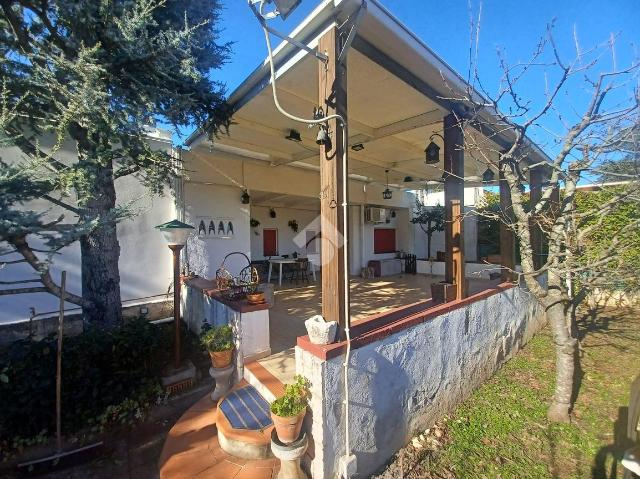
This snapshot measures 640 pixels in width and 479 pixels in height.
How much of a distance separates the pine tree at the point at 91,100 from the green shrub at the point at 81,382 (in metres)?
0.72

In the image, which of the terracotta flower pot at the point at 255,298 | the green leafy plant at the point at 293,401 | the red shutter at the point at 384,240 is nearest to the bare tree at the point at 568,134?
the green leafy plant at the point at 293,401

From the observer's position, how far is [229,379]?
11.6ft

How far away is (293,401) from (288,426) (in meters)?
0.17

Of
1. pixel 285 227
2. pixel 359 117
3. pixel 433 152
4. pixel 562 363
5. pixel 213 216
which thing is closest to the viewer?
pixel 562 363

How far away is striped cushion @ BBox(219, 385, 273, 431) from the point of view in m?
2.71

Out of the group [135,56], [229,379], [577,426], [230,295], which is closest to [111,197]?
[135,56]

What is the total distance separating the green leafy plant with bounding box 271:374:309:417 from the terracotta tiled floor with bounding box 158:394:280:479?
27.3 inches

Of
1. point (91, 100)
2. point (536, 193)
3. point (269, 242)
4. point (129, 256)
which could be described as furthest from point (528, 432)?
point (269, 242)

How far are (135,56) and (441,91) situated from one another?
12.8ft

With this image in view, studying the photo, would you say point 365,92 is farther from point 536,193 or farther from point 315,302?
point 536,193

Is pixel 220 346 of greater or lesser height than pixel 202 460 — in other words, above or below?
above

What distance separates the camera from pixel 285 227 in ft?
35.9

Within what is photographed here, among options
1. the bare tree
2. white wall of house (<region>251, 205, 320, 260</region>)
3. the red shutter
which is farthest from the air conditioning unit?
the bare tree

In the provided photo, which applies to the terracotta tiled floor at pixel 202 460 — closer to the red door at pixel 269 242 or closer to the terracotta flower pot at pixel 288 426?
the terracotta flower pot at pixel 288 426
